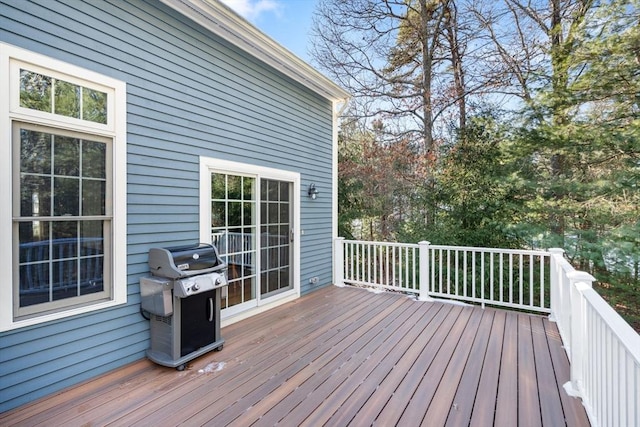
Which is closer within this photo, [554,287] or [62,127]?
[62,127]

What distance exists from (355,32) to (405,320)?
8377 millimetres

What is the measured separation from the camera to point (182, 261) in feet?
9.76

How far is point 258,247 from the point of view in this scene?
452cm

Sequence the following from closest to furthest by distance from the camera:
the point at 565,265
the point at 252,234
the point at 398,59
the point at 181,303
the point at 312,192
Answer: the point at 181,303, the point at 565,265, the point at 252,234, the point at 312,192, the point at 398,59

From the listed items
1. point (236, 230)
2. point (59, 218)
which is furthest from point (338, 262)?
point (59, 218)

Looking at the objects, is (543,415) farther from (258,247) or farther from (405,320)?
(258,247)

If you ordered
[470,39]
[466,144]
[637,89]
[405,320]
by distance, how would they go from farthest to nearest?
[470,39] → [466,144] → [637,89] → [405,320]

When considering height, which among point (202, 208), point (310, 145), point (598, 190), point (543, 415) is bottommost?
point (543, 415)

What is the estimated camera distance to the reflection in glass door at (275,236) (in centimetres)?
467

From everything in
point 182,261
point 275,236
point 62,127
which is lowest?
point 182,261

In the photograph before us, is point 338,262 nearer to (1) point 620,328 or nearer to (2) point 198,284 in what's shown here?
(2) point 198,284

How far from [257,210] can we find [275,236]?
0.63 m

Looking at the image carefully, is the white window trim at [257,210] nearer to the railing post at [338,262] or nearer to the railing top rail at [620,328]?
the railing post at [338,262]

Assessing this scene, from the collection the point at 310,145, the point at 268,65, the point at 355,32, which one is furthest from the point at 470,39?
the point at 268,65
